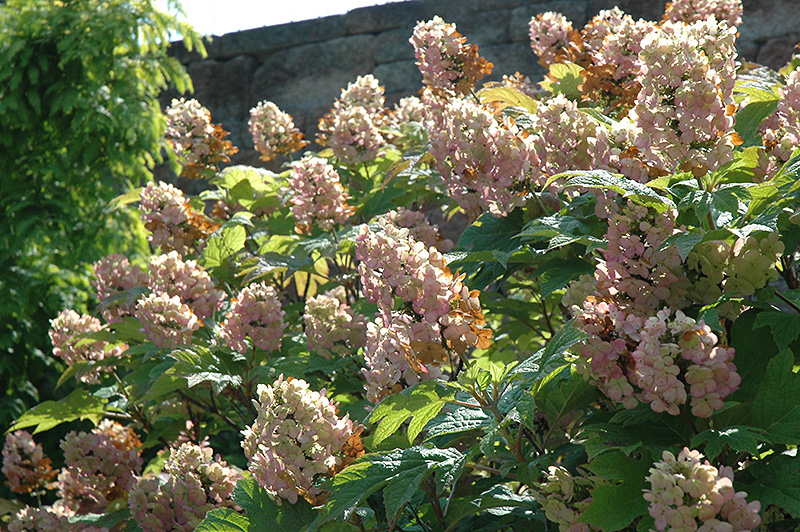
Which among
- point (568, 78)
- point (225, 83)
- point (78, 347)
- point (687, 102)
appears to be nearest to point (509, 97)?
point (568, 78)

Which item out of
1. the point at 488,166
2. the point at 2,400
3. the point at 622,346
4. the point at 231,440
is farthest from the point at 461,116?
the point at 2,400

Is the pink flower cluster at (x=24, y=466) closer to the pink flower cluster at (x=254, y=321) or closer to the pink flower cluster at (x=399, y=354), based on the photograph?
the pink flower cluster at (x=254, y=321)

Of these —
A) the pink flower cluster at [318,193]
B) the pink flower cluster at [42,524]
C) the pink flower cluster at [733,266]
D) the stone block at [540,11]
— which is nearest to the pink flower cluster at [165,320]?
the pink flower cluster at [318,193]

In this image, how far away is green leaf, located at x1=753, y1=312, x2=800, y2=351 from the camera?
1.29 m

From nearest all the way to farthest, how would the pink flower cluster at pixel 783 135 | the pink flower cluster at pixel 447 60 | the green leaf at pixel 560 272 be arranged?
the pink flower cluster at pixel 783 135, the green leaf at pixel 560 272, the pink flower cluster at pixel 447 60

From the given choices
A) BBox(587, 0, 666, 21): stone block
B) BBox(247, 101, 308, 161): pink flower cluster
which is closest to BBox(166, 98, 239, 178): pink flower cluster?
BBox(247, 101, 308, 161): pink flower cluster

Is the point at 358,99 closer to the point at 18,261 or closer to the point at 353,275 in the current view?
the point at 353,275

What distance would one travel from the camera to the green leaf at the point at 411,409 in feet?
4.60

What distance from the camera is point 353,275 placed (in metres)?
2.82

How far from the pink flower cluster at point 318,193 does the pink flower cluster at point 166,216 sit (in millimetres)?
575

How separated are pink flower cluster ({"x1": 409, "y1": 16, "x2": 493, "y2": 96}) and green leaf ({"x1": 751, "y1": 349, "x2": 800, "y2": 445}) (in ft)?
4.96

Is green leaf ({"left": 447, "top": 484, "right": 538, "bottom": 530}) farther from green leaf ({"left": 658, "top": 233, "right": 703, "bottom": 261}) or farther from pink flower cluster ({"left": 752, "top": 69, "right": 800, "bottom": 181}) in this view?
pink flower cluster ({"left": 752, "top": 69, "right": 800, "bottom": 181})

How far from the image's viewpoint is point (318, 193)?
8.45 ft

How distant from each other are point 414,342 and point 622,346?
39 centimetres
